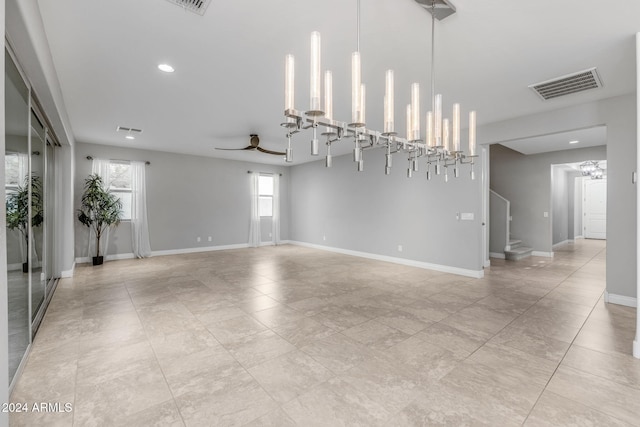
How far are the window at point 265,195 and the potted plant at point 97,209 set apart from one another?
3.93 metres

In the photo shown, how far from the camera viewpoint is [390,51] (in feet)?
9.08

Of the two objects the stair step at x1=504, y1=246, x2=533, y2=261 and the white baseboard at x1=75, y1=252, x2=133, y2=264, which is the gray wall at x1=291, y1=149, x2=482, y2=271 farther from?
the white baseboard at x1=75, y1=252, x2=133, y2=264

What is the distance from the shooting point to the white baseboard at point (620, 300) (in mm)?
3626

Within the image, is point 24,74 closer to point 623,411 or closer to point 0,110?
point 0,110

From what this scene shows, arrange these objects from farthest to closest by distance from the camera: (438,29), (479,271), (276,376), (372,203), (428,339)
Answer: (372,203), (479,271), (428,339), (438,29), (276,376)

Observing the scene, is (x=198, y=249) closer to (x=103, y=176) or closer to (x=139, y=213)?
(x=139, y=213)

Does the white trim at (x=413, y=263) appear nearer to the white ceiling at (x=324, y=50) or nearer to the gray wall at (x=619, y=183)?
the gray wall at (x=619, y=183)

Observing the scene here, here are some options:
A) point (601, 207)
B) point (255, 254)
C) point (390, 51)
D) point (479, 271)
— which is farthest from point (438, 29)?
point (601, 207)

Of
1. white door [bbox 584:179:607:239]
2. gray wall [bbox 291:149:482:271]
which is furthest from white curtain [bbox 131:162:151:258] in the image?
white door [bbox 584:179:607:239]

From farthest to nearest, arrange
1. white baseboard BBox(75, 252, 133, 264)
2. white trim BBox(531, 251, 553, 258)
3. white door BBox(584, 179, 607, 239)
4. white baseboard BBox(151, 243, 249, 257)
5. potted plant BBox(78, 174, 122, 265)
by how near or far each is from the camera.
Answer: white door BBox(584, 179, 607, 239) < white baseboard BBox(151, 243, 249, 257) < white trim BBox(531, 251, 553, 258) < white baseboard BBox(75, 252, 133, 264) < potted plant BBox(78, 174, 122, 265)

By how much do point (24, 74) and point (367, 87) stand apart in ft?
11.1

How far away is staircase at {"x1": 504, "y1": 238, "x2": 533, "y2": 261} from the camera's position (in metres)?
6.93

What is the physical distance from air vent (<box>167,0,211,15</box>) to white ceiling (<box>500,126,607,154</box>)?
588 centimetres

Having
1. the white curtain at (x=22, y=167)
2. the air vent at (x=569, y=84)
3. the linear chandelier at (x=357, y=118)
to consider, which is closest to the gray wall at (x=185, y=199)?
the white curtain at (x=22, y=167)
